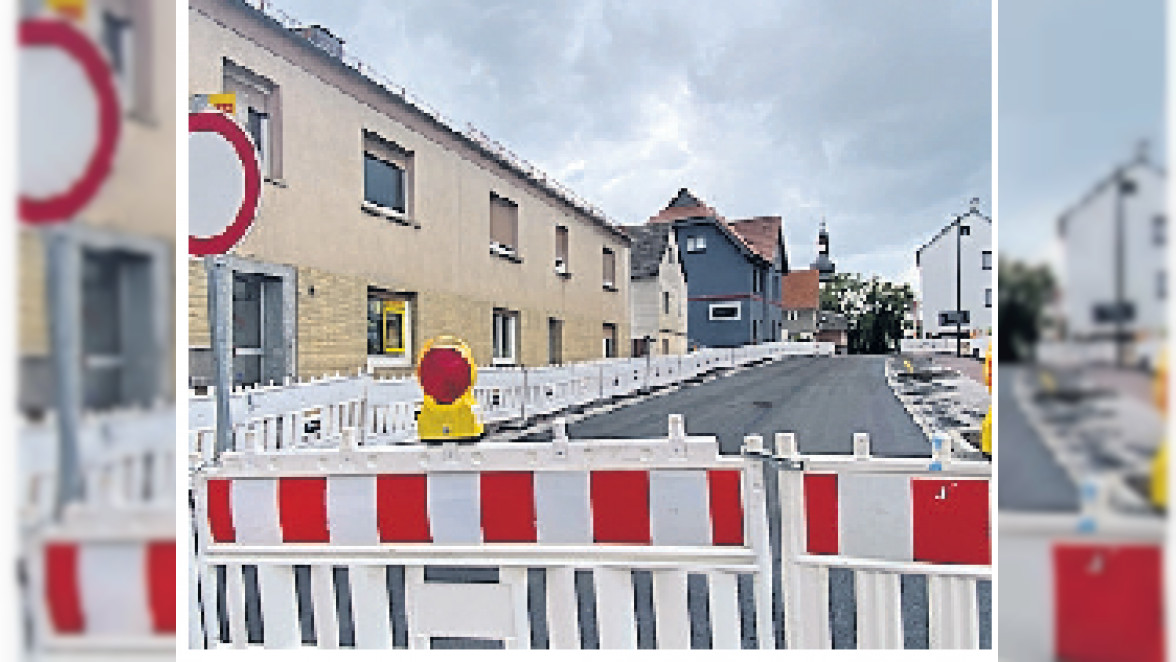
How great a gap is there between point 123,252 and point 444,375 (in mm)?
1234

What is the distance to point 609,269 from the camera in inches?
108

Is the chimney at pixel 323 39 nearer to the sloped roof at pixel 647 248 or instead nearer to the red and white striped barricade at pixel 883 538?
the sloped roof at pixel 647 248

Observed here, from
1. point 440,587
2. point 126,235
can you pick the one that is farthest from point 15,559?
point 440,587

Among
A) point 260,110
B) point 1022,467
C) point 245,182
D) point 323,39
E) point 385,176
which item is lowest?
point 1022,467

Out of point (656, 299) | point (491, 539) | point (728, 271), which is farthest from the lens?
point (656, 299)

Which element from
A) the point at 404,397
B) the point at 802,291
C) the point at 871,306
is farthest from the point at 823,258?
the point at 404,397

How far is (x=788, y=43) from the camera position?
2340mm

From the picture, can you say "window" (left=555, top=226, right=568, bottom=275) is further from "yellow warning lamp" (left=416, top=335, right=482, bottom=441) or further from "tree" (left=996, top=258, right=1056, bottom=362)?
"tree" (left=996, top=258, right=1056, bottom=362)

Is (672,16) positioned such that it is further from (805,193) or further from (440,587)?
(440,587)

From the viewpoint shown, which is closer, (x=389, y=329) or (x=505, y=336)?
Result: (x=389, y=329)

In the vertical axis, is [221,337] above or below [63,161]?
below

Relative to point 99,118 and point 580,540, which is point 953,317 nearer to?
point 580,540

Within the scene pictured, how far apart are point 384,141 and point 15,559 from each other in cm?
199

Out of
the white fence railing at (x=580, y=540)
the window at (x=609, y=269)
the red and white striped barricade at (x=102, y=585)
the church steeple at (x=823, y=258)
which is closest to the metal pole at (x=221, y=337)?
the white fence railing at (x=580, y=540)
